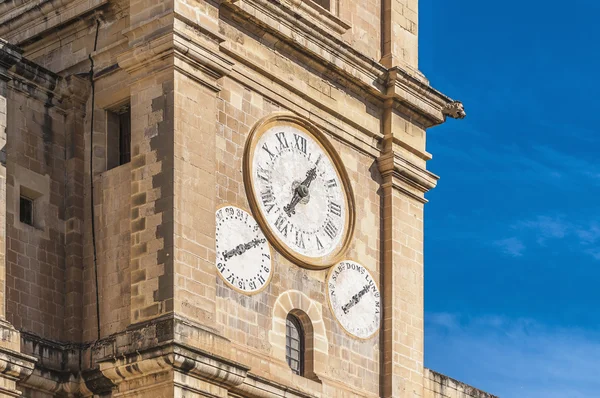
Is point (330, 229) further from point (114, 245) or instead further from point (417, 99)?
point (114, 245)

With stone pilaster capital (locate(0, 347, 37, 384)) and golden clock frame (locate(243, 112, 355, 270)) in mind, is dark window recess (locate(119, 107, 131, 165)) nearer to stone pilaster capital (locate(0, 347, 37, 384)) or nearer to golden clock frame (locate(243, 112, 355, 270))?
golden clock frame (locate(243, 112, 355, 270))

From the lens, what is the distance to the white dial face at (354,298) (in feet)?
165

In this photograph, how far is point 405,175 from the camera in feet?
174

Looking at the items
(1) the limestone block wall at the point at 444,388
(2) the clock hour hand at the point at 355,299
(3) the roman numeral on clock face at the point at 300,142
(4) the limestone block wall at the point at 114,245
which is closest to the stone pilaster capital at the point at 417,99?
(3) the roman numeral on clock face at the point at 300,142

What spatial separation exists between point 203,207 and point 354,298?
5.33 m

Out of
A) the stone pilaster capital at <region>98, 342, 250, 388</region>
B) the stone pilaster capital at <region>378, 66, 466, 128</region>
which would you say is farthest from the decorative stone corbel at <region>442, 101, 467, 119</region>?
the stone pilaster capital at <region>98, 342, 250, 388</region>

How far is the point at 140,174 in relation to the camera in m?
47.2

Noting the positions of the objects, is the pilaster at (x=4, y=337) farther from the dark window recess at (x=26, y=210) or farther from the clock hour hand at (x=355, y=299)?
the clock hour hand at (x=355, y=299)

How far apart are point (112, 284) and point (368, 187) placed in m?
7.66

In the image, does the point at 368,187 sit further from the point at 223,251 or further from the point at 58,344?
the point at 58,344

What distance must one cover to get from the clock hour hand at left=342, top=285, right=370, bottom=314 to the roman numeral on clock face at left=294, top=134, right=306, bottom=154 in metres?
3.35

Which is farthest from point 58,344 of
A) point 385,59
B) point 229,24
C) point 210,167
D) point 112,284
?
point 385,59

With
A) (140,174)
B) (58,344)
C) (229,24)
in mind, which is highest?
(229,24)

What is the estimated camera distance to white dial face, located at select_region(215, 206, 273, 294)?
47.7m
